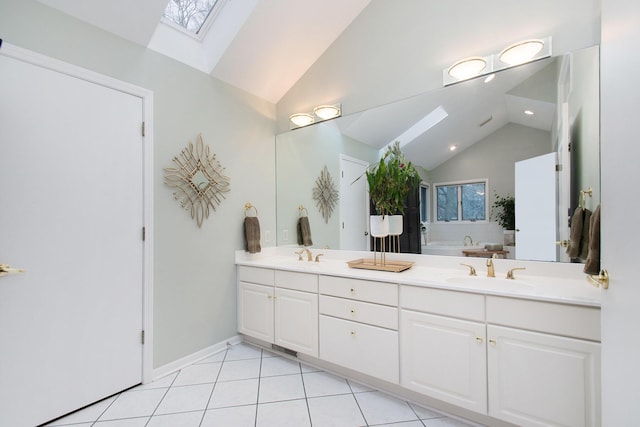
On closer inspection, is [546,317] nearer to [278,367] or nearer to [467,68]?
[467,68]

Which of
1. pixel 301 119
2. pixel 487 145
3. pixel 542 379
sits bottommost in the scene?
pixel 542 379

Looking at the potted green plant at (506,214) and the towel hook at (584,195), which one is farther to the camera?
the potted green plant at (506,214)

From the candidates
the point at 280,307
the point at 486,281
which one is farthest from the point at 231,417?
the point at 486,281

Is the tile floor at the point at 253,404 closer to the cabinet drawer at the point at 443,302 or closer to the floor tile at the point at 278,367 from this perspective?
the floor tile at the point at 278,367

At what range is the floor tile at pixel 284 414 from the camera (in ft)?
5.48

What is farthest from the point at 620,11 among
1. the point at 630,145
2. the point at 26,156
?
the point at 26,156

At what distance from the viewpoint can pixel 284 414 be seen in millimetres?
1746

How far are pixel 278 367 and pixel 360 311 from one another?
0.90 m

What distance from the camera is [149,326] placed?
2107 millimetres

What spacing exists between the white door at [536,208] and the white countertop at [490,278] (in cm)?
9

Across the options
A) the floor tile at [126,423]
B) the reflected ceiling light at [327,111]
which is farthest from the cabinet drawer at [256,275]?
the reflected ceiling light at [327,111]

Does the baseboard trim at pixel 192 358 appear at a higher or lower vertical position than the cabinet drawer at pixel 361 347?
lower

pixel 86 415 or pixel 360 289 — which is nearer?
pixel 86 415

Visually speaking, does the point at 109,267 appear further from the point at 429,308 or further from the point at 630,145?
the point at 630,145
